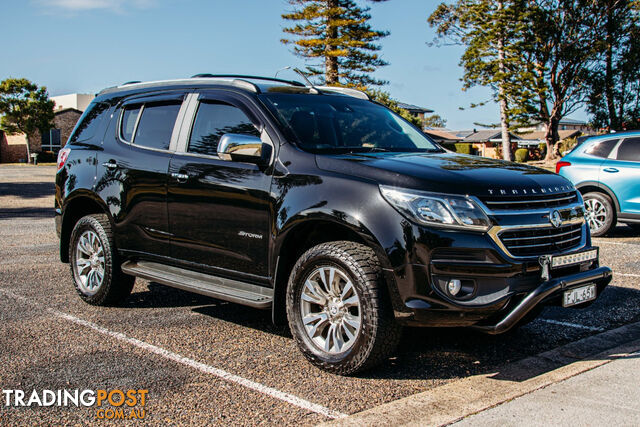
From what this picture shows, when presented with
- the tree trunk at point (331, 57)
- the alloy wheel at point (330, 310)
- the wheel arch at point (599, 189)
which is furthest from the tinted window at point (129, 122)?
the tree trunk at point (331, 57)

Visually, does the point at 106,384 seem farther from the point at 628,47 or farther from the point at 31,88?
the point at 31,88

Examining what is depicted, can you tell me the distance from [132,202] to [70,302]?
1385 mm

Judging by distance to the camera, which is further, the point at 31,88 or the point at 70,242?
the point at 31,88

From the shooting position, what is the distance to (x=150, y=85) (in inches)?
235

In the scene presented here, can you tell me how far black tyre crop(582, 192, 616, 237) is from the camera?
10.7 metres

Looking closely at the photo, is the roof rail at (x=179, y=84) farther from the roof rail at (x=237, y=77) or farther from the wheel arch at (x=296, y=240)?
the wheel arch at (x=296, y=240)

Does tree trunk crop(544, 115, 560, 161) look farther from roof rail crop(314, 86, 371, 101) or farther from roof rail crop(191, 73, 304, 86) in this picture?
roof rail crop(191, 73, 304, 86)

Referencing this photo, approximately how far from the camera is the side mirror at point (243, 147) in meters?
4.61

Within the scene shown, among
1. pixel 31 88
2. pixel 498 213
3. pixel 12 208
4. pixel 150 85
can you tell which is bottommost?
pixel 12 208

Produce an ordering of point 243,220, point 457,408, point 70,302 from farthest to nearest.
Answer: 1. point 70,302
2. point 243,220
3. point 457,408

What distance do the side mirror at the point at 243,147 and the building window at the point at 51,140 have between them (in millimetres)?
63608

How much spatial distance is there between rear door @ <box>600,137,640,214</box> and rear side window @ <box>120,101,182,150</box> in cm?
790

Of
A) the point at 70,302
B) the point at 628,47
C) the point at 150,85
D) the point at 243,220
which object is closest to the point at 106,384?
the point at 243,220

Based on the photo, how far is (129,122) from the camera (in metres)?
5.99
